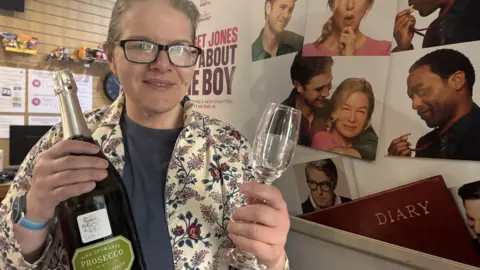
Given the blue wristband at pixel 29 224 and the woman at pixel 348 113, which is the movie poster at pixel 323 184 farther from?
the blue wristband at pixel 29 224

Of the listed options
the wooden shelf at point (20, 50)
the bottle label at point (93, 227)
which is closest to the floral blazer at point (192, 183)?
the bottle label at point (93, 227)

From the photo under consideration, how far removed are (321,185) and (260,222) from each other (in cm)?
30

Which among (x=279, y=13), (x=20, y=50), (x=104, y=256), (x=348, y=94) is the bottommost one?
(x=104, y=256)

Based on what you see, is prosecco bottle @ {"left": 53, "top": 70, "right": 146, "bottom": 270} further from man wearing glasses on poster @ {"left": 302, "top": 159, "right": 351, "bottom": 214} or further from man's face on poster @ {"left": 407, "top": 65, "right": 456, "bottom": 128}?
man's face on poster @ {"left": 407, "top": 65, "right": 456, "bottom": 128}

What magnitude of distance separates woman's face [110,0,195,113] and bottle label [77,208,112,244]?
0.25 m

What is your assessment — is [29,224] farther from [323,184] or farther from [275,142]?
[323,184]

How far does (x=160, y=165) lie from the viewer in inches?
34.4

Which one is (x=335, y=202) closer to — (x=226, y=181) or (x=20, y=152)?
(x=226, y=181)

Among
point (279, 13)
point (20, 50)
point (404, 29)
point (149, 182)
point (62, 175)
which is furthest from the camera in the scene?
point (20, 50)

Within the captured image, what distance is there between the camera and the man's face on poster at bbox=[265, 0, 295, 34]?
1008mm

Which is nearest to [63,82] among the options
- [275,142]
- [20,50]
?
[275,142]

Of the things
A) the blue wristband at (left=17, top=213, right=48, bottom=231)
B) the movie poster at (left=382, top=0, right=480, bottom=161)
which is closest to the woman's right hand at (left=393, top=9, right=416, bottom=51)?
the movie poster at (left=382, top=0, right=480, bottom=161)

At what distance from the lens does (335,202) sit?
2.86ft

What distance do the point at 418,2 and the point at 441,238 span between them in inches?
17.4
